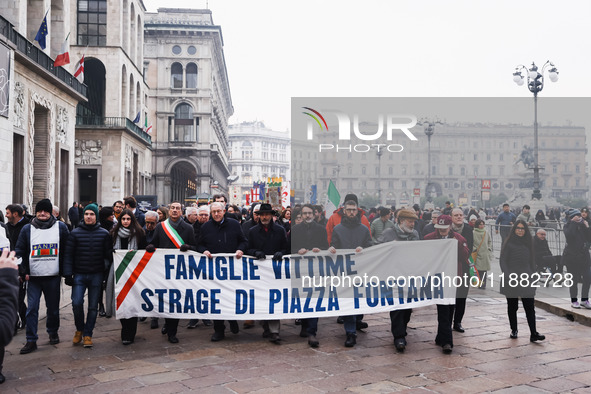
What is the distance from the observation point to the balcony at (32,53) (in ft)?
53.7

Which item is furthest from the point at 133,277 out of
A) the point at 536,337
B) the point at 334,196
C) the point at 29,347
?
the point at 334,196

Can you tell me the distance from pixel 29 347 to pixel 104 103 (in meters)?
28.5

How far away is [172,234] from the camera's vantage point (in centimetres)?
738

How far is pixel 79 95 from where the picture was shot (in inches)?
924

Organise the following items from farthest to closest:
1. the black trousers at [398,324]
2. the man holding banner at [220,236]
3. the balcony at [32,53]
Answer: the balcony at [32,53] < the man holding banner at [220,236] < the black trousers at [398,324]

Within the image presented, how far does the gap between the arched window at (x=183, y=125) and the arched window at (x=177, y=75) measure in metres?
2.00

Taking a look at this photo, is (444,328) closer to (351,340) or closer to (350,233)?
(351,340)

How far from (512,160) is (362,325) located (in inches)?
1711

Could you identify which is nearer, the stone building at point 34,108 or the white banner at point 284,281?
the white banner at point 284,281

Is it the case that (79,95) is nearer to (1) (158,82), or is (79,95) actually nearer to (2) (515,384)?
(2) (515,384)

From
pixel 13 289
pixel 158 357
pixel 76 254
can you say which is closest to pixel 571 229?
pixel 158 357

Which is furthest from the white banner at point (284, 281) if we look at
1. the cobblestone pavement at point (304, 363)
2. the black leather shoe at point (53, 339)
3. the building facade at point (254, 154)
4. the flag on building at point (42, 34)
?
the building facade at point (254, 154)

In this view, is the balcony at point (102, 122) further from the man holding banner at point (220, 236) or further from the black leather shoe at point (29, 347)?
the black leather shoe at point (29, 347)

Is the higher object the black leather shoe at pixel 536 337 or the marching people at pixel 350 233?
the marching people at pixel 350 233
